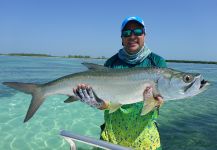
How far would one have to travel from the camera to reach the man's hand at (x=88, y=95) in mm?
4059

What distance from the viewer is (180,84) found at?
3834 mm

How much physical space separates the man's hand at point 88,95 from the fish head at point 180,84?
771 mm

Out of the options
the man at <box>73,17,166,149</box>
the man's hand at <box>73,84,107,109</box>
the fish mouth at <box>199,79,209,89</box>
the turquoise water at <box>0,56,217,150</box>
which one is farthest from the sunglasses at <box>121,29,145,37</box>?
the turquoise water at <box>0,56,217,150</box>

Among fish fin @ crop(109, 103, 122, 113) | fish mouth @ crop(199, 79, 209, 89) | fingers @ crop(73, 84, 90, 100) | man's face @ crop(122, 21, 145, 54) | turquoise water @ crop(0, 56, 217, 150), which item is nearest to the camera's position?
fish mouth @ crop(199, 79, 209, 89)

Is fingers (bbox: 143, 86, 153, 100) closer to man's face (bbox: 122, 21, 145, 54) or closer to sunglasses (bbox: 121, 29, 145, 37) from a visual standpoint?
man's face (bbox: 122, 21, 145, 54)

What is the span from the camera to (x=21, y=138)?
10719 millimetres

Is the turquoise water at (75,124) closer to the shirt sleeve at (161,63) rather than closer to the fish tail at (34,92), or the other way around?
the fish tail at (34,92)

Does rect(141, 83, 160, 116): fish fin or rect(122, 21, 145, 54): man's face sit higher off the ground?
rect(122, 21, 145, 54): man's face

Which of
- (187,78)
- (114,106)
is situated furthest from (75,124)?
(187,78)

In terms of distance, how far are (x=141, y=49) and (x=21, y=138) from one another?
7609mm

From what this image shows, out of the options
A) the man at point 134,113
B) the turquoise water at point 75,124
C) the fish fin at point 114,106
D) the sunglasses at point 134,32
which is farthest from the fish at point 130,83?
the turquoise water at point 75,124

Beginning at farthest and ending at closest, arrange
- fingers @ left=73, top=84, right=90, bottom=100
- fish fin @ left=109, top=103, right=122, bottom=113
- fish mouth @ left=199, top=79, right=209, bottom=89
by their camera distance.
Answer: fingers @ left=73, top=84, right=90, bottom=100, fish fin @ left=109, top=103, right=122, bottom=113, fish mouth @ left=199, top=79, right=209, bottom=89

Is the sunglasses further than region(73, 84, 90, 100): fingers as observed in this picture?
Yes

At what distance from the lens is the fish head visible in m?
3.78
